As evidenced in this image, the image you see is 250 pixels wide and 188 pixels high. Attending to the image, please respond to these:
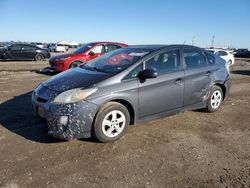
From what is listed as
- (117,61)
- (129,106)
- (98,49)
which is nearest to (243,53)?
(98,49)

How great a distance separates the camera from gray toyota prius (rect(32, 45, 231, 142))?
13.2ft

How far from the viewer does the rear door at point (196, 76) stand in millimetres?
5285

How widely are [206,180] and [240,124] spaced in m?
2.61

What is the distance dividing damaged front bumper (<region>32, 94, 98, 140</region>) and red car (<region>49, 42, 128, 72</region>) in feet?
27.3

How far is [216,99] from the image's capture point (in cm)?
612

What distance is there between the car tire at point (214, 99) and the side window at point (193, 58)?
2.20ft

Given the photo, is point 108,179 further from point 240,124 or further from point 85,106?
point 240,124

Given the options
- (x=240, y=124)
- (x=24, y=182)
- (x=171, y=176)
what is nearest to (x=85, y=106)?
(x=24, y=182)

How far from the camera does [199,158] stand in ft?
12.7

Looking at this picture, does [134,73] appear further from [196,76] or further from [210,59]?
[210,59]

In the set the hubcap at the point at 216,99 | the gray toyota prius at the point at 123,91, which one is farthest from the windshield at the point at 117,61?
the hubcap at the point at 216,99

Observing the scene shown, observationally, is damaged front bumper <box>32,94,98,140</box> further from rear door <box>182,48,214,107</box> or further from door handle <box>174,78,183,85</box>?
rear door <box>182,48,214,107</box>

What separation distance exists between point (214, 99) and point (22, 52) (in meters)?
18.1

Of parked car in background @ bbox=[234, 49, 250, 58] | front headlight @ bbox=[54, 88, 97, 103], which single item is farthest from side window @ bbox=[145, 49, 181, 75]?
parked car in background @ bbox=[234, 49, 250, 58]
